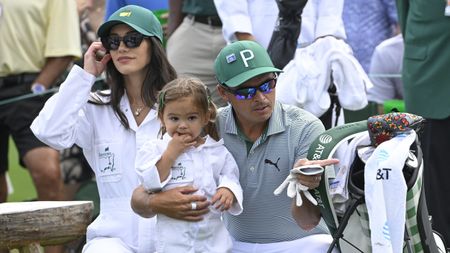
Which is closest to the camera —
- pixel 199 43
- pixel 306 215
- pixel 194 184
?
pixel 306 215

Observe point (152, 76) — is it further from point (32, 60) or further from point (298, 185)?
point (32, 60)

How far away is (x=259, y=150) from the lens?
5371 mm

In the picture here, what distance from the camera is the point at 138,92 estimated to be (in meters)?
5.82

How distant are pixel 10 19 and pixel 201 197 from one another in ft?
10.8

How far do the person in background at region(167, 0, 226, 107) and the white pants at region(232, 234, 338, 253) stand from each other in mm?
2209

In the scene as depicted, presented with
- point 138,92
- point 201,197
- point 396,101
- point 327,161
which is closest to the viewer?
point 327,161

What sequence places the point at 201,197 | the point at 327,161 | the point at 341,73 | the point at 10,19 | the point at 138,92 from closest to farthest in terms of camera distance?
1. the point at 327,161
2. the point at 201,197
3. the point at 138,92
4. the point at 341,73
5. the point at 10,19

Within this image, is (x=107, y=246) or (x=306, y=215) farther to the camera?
(x=107, y=246)

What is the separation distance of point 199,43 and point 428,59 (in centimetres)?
145

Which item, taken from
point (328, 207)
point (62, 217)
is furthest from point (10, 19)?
point (328, 207)

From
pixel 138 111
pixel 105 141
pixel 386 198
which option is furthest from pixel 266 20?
pixel 386 198

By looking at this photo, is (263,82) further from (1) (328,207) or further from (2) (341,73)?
(2) (341,73)

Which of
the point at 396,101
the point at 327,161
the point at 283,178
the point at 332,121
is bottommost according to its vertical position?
the point at 396,101

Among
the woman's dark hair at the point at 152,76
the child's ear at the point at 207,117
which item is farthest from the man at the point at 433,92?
the child's ear at the point at 207,117
